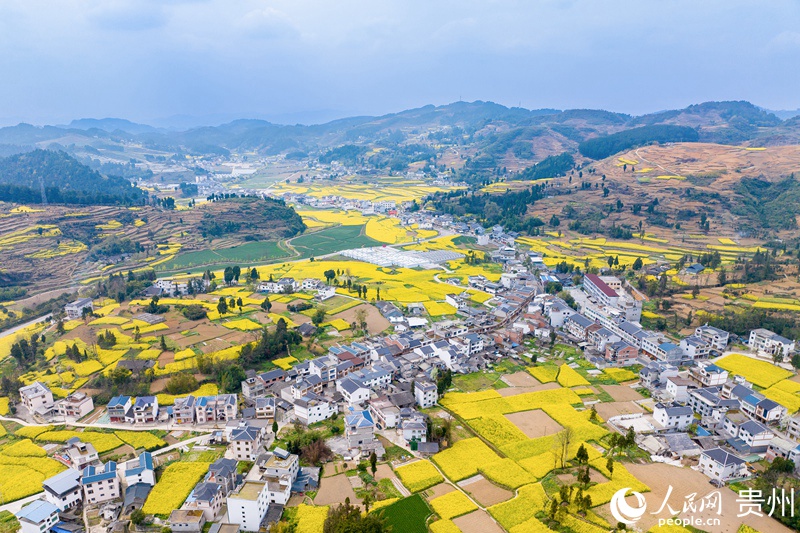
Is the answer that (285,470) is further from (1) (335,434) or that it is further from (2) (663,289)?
(2) (663,289)

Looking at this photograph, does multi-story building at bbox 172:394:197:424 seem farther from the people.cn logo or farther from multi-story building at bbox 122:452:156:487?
the people.cn logo

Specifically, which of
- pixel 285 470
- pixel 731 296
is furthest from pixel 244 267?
pixel 731 296

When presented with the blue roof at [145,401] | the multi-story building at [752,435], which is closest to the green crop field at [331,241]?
the blue roof at [145,401]

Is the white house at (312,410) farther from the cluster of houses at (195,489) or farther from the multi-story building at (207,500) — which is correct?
the multi-story building at (207,500)

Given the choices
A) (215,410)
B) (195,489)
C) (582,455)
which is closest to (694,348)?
(582,455)

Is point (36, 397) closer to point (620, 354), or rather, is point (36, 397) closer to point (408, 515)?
point (408, 515)

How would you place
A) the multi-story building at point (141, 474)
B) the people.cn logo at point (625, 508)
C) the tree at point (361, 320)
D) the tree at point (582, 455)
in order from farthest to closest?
1. the tree at point (361, 320)
2. the tree at point (582, 455)
3. the multi-story building at point (141, 474)
4. the people.cn logo at point (625, 508)

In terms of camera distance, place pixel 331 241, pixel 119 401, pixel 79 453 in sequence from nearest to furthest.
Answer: pixel 79 453
pixel 119 401
pixel 331 241

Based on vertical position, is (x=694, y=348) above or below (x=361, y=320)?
below
